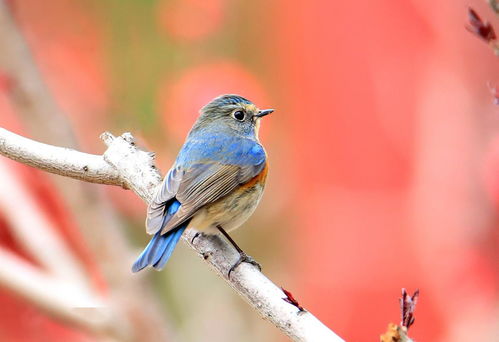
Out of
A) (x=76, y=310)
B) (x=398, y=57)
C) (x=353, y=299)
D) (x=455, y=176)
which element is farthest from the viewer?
(x=398, y=57)

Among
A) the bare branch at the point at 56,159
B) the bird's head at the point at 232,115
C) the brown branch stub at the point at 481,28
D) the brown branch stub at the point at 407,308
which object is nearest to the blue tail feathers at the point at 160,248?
the bare branch at the point at 56,159

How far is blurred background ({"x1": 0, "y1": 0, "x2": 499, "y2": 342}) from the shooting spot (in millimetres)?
3061

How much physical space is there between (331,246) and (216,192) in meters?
1.89

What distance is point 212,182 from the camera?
2.24 metres

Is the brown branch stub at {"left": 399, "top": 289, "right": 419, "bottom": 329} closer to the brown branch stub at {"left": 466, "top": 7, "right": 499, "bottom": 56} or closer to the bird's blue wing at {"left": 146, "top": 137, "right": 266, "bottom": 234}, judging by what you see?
the brown branch stub at {"left": 466, "top": 7, "right": 499, "bottom": 56}

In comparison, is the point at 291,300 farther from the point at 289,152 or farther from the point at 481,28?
the point at 289,152

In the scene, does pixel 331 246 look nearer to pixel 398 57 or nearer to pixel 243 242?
pixel 243 242

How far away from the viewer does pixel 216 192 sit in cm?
220

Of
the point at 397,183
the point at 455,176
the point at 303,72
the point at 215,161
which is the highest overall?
the point at 303,72

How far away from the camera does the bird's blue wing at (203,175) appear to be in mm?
2031

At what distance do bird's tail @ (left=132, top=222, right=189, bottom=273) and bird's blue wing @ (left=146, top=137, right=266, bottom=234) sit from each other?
0.03m

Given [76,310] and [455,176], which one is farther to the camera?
[455,176]

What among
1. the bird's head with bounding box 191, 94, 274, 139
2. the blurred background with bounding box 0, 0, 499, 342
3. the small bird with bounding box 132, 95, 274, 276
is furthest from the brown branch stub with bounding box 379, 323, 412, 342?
the blurred background with bounding box 0, 0, 499, 342

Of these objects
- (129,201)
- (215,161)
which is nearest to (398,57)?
(129,201)
